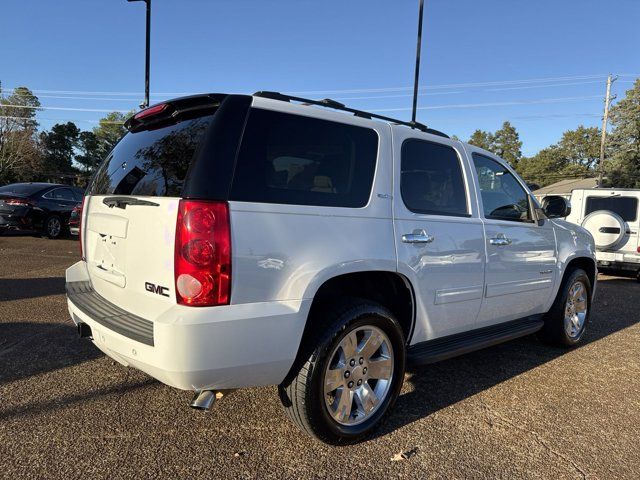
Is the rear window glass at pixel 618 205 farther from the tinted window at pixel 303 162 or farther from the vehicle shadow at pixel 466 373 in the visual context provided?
the tinted window at pixel 303 162

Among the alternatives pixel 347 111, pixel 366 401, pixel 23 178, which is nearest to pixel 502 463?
Result: pixel 366 401

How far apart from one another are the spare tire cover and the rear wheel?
12968 millimetres

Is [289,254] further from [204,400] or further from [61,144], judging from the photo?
[61,144]

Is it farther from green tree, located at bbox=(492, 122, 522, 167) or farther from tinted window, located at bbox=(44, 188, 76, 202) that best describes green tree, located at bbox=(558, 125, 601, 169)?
tinted window, located at bbox=(44, 188, 76, 202)

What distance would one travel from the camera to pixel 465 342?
11.4ft

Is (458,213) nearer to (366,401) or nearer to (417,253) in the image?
(417,253)

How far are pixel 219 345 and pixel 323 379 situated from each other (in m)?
0.68

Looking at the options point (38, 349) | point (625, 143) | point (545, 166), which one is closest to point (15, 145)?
point (38, 349)

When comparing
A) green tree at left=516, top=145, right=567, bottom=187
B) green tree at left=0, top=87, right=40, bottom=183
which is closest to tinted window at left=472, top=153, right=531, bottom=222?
green tree at left=0, top=87, right=40, bottom=183

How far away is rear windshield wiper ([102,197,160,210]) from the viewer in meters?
2.42

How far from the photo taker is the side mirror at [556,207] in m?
4.48

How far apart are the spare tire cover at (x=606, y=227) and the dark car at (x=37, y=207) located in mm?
12950

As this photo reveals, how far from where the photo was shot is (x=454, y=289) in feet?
10.9

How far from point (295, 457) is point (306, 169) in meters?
1.62
